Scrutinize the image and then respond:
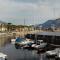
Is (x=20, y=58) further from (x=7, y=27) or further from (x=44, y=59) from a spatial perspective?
(x=7, y=27)

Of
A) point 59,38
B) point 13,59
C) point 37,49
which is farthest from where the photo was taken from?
point 59,38

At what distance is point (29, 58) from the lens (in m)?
45.0

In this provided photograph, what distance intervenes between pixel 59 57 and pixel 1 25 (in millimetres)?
154046

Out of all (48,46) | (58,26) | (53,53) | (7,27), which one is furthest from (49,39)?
(7,27)

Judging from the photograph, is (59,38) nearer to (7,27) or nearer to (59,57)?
(59,57)

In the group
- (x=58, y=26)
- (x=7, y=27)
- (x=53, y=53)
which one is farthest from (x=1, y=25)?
(x=53, y=53)

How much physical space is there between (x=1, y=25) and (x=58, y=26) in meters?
49.9

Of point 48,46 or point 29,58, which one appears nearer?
point 29,58

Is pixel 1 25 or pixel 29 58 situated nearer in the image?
pixel 29 58

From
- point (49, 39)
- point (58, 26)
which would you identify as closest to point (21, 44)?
point (49, 39)

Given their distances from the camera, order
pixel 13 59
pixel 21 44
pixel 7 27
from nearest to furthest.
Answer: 1. pixel 13 59
2. pixel 21 44
3. pixel 7 27

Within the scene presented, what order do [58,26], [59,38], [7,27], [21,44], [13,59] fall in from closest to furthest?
[13,59] → [59,38] → [21,44] → [58,26] → [7,27]

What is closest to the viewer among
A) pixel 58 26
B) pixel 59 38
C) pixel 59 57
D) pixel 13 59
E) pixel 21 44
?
pixel 59 57

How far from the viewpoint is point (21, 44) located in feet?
227
